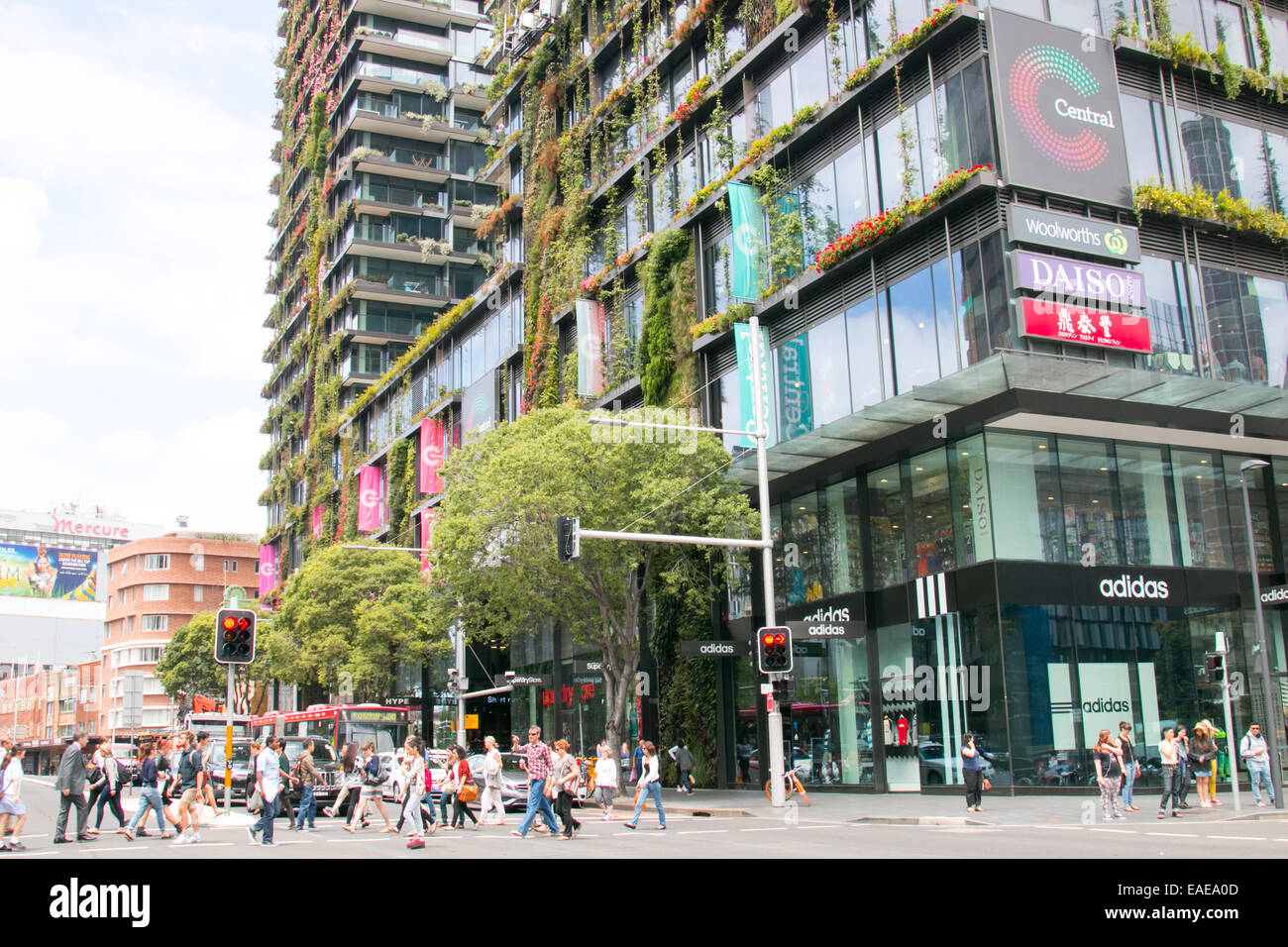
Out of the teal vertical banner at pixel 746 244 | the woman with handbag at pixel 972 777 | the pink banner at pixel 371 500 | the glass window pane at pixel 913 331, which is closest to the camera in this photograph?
the woman with handbag at pixel 972 777

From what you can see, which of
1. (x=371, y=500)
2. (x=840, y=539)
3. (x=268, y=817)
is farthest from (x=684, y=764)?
(x=371, y=500)

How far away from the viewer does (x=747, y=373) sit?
34625 millimetres

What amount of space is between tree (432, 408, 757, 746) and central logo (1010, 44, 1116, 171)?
1145 cm

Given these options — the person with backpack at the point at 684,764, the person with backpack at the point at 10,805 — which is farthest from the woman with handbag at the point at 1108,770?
the person with backpack at the point at 10,805

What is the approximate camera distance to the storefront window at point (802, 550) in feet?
109

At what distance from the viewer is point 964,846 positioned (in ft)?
49.8

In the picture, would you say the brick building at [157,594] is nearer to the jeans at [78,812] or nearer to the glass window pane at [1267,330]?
the jeans at [78,812]

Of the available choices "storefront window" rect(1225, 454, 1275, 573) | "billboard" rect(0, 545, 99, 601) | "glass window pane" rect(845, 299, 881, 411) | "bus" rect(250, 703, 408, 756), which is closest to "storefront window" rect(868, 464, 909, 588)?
"glass window pane" rect(845, 299, 881, 411)

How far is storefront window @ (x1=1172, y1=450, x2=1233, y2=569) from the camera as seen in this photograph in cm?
3000

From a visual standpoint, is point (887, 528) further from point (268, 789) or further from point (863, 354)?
point (268, 789)

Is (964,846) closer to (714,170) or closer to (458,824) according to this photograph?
(458,824)

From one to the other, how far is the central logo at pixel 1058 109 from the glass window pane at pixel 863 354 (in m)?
5.82

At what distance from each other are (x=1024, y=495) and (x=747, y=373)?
392 inches
